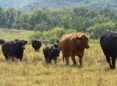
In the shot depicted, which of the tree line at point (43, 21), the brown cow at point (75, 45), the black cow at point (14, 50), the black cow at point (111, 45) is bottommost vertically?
the tree line at point (43, 21)

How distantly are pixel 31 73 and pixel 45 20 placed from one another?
165 meters

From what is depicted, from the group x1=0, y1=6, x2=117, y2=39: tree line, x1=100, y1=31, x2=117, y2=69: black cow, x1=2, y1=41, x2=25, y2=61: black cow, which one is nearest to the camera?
x1=100, y1=31, x2=117, y2=69: black cow

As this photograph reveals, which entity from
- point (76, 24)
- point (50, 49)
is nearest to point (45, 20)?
point (76, 24)

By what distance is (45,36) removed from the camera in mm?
142625

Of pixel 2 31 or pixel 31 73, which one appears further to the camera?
pixel 2 31

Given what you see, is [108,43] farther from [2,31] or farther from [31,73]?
[2,31]

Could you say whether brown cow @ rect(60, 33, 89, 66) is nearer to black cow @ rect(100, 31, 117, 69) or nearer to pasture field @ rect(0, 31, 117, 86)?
pasture field @ rect(0, 31, 117, 86)

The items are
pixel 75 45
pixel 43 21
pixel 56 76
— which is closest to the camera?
pixel 56 76

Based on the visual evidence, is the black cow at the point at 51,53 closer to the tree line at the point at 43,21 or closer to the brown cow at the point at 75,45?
the brown cow at the point at 75,45

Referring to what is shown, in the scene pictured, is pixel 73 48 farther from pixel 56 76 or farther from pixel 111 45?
pixel 56 76

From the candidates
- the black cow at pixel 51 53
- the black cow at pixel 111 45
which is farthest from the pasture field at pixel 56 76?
the black cow at pixel 51 53

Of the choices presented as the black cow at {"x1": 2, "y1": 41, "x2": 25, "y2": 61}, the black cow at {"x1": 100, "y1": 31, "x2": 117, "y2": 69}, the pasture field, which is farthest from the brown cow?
the black cow at {"x1": 2, "y1": 41, "x2": 25, "y2": 61}

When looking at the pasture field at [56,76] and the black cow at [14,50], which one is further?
the black cow at [14,50]

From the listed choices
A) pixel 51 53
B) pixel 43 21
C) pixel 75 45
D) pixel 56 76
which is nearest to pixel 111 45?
pixel 75 45
